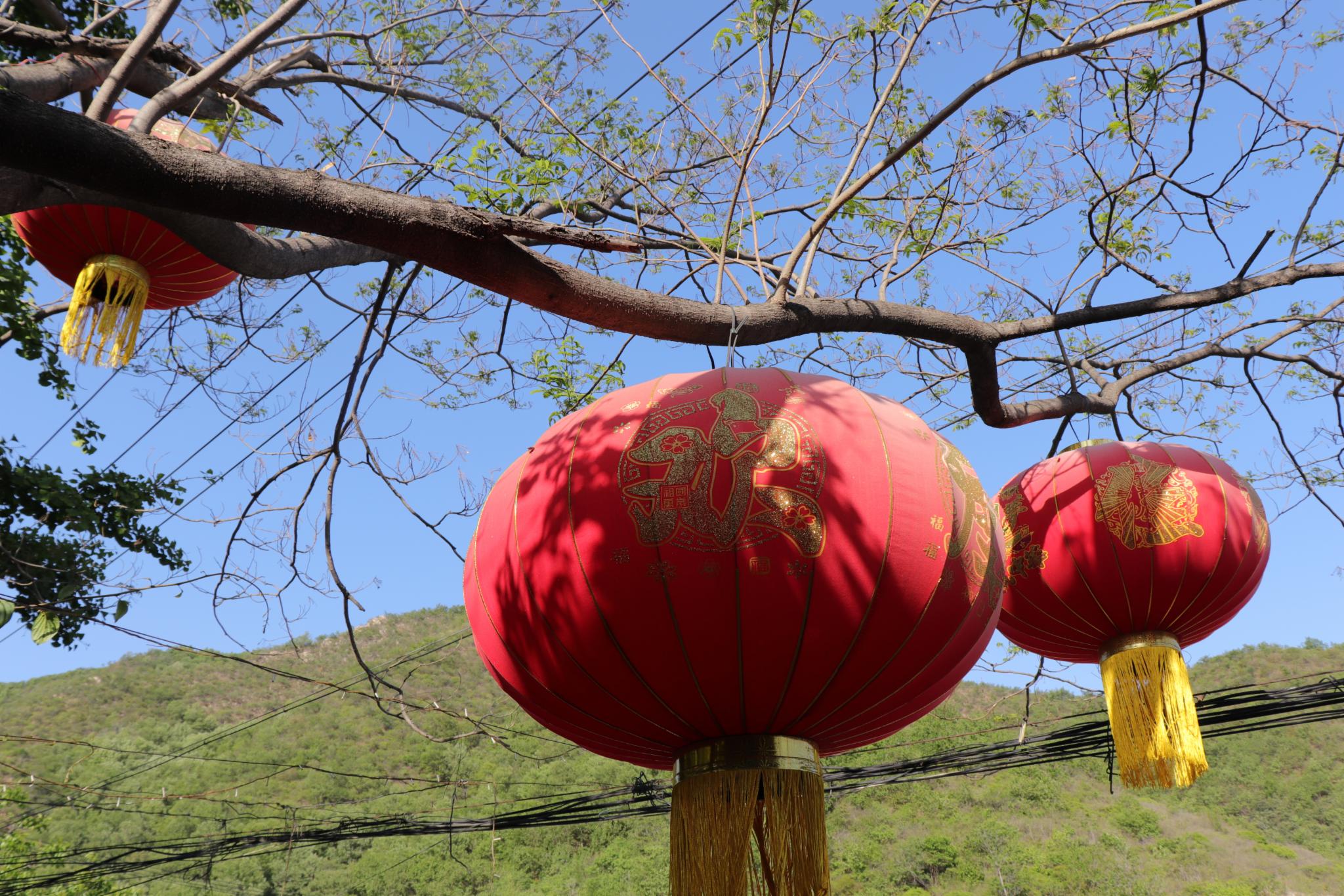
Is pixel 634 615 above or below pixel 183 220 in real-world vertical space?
below

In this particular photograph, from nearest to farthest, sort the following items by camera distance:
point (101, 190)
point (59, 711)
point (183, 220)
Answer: point (101, 190)
point (183, 220)
point (59, 711)

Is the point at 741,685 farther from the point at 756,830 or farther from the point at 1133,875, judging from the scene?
the point at 1133,875

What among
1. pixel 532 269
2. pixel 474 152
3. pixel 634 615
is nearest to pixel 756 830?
pixel 634 615

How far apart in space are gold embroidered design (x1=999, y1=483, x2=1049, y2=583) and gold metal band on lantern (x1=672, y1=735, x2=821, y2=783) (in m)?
1.37

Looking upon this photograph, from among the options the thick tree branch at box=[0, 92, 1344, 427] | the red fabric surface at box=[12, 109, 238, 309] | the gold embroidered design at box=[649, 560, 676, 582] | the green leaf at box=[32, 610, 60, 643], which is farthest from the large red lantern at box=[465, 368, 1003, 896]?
the green leaf at box=[32, 610, 60, 643]

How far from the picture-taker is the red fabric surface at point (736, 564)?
167 cm

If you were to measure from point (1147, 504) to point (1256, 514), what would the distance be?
453mm

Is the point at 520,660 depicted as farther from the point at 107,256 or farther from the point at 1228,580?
the point at 107,256

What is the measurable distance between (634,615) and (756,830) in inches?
21.4

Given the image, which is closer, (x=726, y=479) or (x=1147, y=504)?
(x=726, y=479)

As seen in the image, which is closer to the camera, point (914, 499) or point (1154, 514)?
point (914, 499)

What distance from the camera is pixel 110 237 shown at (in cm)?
349

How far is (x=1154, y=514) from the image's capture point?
291 cm

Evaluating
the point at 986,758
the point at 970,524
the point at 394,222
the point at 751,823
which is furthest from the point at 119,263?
the point at 986,758
